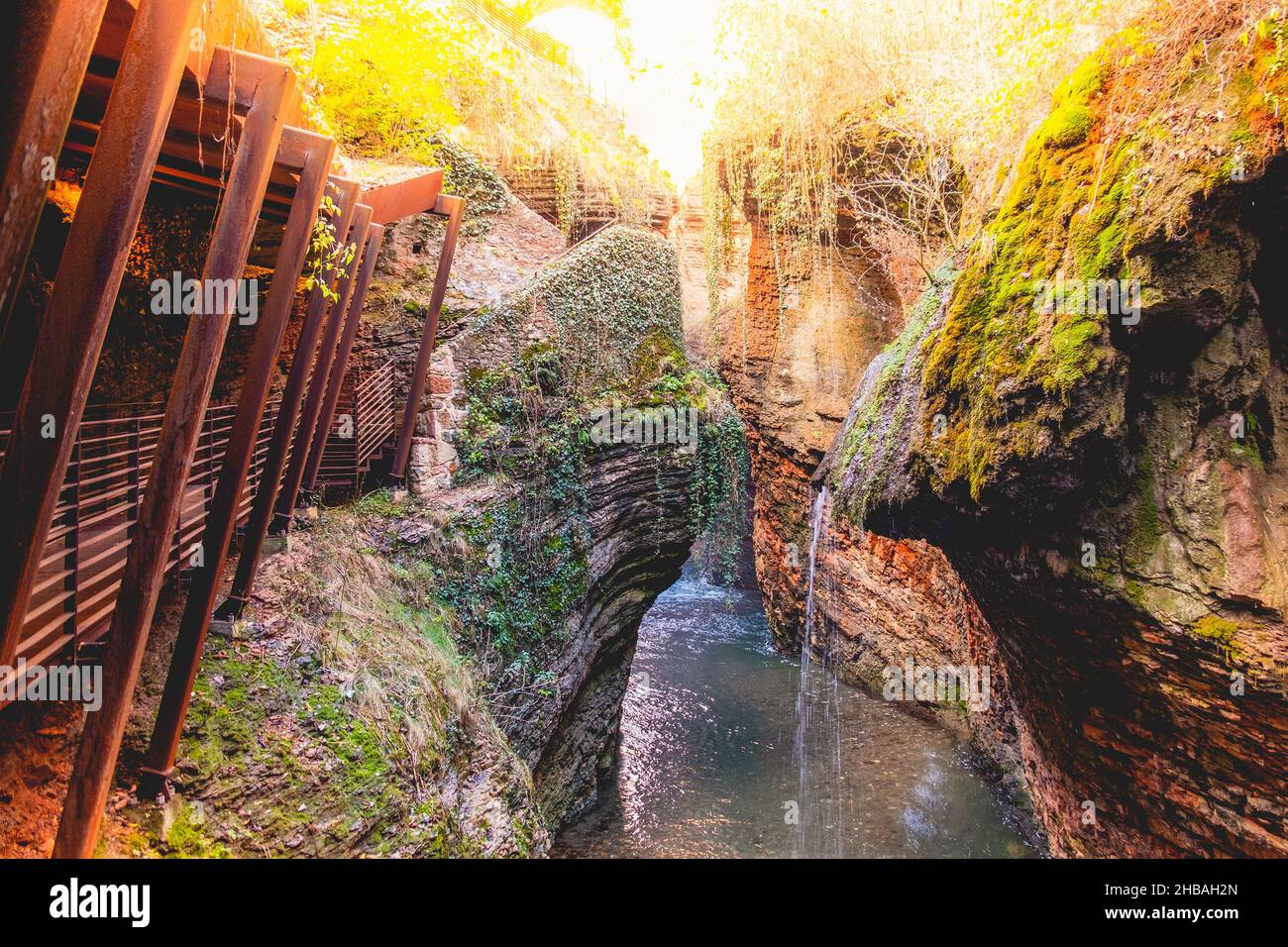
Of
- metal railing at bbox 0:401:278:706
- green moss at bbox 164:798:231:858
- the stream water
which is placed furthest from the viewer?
the stream water

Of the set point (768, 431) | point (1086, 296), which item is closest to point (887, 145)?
point (768, 431)

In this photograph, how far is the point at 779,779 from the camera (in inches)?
447

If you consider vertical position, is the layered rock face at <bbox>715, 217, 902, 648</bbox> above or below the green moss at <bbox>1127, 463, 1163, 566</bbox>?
above

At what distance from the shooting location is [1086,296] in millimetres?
5398

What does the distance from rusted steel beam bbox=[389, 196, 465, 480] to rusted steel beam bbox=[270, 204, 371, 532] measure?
1.74 metres

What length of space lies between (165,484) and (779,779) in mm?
10821

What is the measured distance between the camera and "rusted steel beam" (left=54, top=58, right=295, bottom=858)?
10.3 ft

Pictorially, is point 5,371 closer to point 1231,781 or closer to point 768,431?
point 1231,781

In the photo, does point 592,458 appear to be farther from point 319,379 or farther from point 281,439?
point 281,439

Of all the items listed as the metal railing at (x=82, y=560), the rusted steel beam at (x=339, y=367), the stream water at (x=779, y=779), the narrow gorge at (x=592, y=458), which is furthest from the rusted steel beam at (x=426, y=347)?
the stream water at (x=779, y=779)
